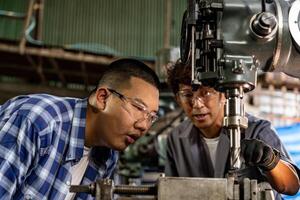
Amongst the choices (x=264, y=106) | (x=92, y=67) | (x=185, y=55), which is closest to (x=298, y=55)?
(x=185, y=55)

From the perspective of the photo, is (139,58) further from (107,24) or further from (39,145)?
(39,145)

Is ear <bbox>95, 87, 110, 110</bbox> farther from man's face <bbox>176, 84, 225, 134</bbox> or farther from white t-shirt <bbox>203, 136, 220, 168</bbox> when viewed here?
white t-shirt <bbox>203, 136, 220, 168</bbox>

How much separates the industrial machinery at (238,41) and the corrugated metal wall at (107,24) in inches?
205

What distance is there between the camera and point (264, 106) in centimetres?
424

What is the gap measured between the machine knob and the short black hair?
0.62 meters

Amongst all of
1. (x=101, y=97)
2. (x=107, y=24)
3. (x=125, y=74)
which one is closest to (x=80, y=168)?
(x=101, y=97)

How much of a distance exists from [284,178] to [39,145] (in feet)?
3.25

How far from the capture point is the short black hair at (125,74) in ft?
6.37

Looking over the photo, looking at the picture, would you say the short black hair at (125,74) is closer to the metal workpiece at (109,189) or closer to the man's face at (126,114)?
the man's face at (126,114)

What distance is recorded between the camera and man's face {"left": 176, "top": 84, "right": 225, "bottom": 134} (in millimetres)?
2143

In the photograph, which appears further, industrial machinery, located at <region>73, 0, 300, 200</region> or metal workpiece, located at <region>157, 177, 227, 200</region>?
industrial machinery, located at <region>73, 0, 300, 200</region>

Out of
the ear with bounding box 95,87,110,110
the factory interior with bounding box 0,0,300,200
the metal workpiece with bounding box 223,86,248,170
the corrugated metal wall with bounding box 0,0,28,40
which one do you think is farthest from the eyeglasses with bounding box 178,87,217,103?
the corrugated metal wall with bounding box 0,0,28,40

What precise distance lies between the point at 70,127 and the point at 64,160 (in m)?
0.15

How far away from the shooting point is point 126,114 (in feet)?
6.09
